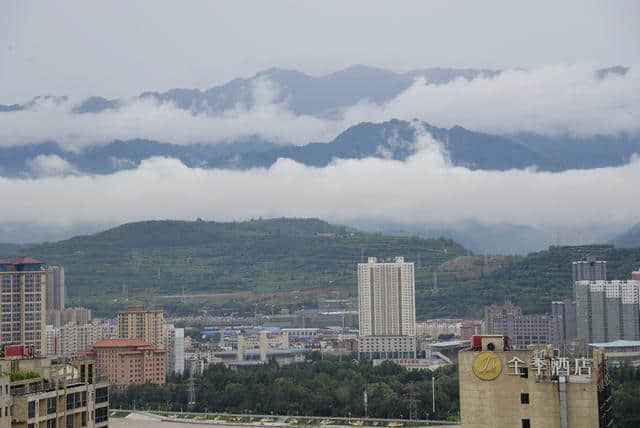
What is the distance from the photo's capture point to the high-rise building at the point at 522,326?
57062 mm

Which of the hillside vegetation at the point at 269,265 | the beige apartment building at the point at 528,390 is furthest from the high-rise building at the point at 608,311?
the beige apartment building at the point at 528,390

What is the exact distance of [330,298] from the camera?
272 ft

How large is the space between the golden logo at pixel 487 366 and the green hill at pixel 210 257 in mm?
72428

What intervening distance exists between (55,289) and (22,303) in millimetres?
30320

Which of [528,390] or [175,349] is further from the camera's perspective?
[175,349]

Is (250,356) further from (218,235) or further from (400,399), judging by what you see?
(218,235)

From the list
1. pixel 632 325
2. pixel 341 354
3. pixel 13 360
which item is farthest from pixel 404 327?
pixel 13 360

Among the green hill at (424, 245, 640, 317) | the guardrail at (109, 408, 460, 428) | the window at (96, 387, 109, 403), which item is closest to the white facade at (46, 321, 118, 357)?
the guardrail at (109, 408, 460, 428)

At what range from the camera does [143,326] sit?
5522cm

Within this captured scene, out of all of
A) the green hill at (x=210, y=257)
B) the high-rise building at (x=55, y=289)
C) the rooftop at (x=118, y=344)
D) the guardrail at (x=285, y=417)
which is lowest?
the guardrail at (x=285, y=417)

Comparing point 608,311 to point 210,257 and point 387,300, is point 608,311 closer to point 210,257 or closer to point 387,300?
point 387,300

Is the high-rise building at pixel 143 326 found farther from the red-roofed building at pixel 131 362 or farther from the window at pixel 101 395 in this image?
the window at pixel 101 395

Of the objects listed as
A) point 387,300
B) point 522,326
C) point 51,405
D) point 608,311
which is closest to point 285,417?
point 608,311

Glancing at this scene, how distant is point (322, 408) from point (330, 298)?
4672cm
